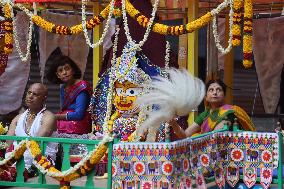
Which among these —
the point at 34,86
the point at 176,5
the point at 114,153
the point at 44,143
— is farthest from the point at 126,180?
the point at 176,5

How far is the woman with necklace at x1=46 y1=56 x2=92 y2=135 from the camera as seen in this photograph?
22.1ft

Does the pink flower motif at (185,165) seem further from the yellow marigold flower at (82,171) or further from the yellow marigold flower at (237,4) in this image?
the yellow marigold flower at (237,4)

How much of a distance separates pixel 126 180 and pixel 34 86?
4.51 ft

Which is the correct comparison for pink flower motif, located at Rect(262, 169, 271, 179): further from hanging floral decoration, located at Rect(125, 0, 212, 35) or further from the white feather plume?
hanging floral decoration, located at Rect(125, 0, 212, 35)

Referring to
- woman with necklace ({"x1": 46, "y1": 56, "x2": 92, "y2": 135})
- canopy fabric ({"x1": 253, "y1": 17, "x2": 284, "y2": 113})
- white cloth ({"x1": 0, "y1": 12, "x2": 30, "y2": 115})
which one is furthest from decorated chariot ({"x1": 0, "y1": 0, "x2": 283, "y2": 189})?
canopy fabric ({"x1": 253, "y1": 17, "x2": 284, "y2": 113})

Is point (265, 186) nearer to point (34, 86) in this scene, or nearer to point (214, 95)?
point (214, 95)

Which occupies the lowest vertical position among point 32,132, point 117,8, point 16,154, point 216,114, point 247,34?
point 16,154

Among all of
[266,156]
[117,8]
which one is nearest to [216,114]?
[266,156]

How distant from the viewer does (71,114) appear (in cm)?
671

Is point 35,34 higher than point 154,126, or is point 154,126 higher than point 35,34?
point 35,34

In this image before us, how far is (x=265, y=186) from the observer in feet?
17.9

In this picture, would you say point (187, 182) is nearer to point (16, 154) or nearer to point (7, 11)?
point (16, 154)

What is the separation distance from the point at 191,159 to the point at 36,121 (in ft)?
4.57

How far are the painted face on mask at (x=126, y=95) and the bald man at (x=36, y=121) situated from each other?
1160 millimetres
